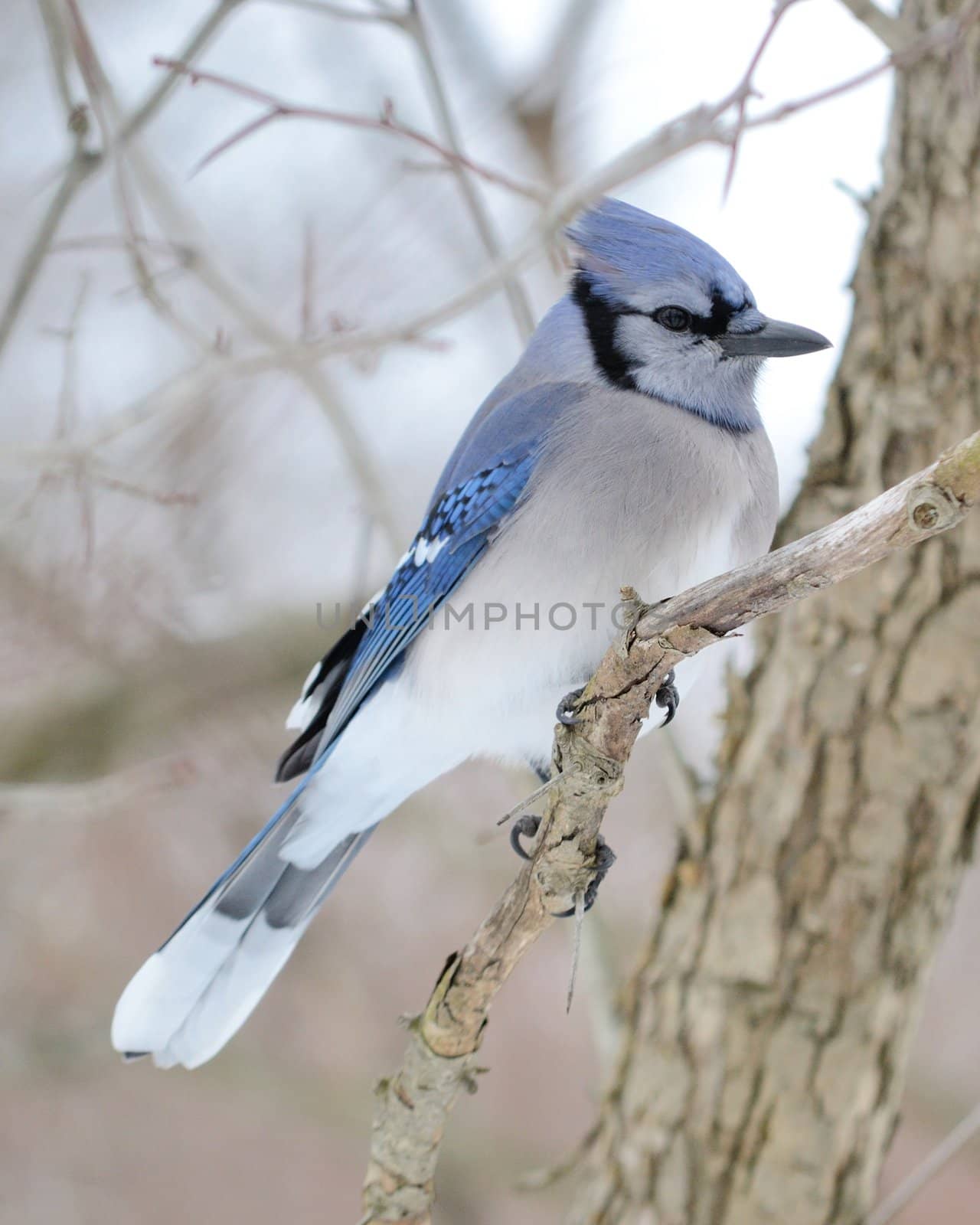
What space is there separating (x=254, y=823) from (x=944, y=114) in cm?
290

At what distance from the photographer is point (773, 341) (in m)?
1.95

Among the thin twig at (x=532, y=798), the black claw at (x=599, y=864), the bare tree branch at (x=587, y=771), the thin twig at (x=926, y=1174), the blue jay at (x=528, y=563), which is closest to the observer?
the bare tree branch at (x=587, y=771)

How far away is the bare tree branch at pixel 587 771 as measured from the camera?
1.21m

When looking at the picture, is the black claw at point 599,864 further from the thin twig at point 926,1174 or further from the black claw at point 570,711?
the thin twig at point 926,1174

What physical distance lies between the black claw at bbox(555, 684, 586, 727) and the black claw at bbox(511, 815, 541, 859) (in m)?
0.37

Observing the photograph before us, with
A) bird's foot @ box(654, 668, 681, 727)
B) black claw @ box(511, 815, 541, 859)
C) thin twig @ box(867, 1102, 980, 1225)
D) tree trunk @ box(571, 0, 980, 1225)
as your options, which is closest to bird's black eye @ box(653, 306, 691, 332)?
tree trunk @ box(571, 0, 980, 1225)

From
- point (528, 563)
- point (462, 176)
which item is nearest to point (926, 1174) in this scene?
point (528, 563)

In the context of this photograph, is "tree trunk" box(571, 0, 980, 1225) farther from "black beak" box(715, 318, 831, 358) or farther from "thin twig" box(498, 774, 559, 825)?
"thin twig" box(498, 774, 559, 825)

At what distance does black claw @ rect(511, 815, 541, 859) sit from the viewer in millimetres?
1965

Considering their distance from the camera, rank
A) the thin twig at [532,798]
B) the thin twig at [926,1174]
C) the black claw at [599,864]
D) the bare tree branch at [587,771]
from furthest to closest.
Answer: the thin twig at [926,1174] → the black claw at [599,864] → the thin twig at [532,798] → the bare tree branch at [587,771]

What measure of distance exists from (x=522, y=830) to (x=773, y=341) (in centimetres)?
90

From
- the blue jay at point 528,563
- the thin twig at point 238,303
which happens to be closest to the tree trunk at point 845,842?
the blue jay at point 528,563

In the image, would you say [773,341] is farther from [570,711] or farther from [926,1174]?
[926,1174]

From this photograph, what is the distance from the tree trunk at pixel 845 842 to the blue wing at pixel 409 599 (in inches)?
27.5
